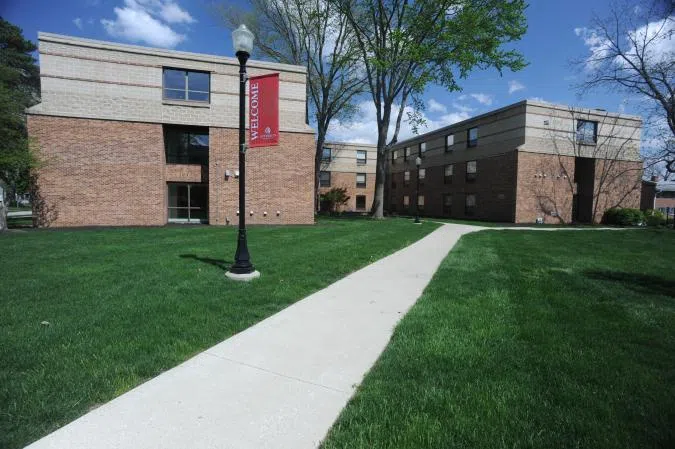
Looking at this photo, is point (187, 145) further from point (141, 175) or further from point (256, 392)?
point (256, 392)

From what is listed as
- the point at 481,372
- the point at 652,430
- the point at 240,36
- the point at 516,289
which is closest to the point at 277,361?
the point at 481,372

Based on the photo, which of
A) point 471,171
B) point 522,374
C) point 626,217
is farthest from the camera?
point 471,171

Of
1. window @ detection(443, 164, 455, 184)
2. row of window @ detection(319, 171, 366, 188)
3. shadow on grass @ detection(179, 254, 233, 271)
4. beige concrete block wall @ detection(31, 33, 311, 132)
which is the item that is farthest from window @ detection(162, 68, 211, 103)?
row of window @ detection(319, 171, 366, 188)

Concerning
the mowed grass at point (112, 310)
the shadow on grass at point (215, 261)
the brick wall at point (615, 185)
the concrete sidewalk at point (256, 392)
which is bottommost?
the concrete sidewalk at point (256, 392)

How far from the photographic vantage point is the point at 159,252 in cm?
964

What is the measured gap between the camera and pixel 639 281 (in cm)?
728

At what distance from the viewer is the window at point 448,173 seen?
32778 millimetres

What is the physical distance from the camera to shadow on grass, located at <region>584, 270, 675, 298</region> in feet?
21.5

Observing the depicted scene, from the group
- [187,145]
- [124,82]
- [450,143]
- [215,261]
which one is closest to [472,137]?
[450,143]

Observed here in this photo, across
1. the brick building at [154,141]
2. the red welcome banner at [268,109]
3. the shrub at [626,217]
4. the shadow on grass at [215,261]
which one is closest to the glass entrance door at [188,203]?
the brick building at [154,141]

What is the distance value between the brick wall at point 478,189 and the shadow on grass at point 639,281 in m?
19.1

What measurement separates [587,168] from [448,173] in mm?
10537

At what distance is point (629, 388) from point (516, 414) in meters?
1.18

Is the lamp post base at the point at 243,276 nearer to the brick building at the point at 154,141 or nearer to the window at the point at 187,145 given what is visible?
the brick building at the point at 154,141
